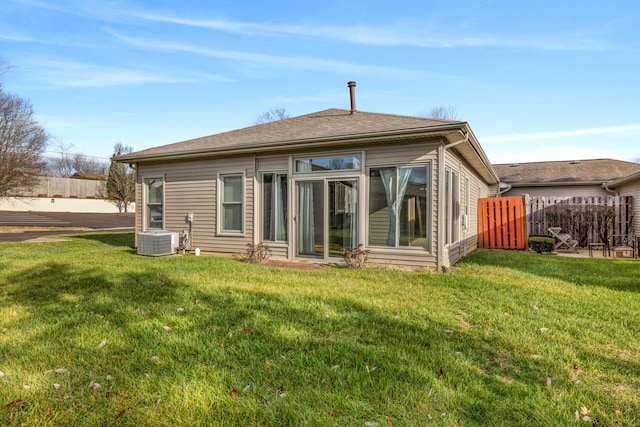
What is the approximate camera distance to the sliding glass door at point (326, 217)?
23.6ft

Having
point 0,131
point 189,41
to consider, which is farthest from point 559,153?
point 0,131

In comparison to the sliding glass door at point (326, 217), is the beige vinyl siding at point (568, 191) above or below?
above

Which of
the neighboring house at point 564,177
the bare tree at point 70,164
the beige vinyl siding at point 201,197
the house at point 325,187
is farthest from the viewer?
the bare tree at point 70,164

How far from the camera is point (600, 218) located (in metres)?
11.1

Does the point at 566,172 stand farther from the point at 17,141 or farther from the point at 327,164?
the point at 17,141

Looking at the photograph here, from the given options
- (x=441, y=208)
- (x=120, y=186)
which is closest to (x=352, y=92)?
(x=441, y=208)

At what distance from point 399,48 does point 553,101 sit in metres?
6.14

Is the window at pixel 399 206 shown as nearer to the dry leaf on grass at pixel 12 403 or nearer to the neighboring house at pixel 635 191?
the dry leaf on grass at pixel 12 403

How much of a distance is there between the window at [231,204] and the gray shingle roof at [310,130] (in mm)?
882

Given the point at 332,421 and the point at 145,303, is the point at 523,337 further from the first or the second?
the point at 145,303

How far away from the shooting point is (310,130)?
319 inches

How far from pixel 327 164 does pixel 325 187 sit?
19.7 inches

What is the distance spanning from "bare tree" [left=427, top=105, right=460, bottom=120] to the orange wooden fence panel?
18.8 meters

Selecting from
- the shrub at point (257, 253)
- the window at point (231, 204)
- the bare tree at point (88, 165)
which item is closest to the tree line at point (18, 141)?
the window at point (231, 204)
